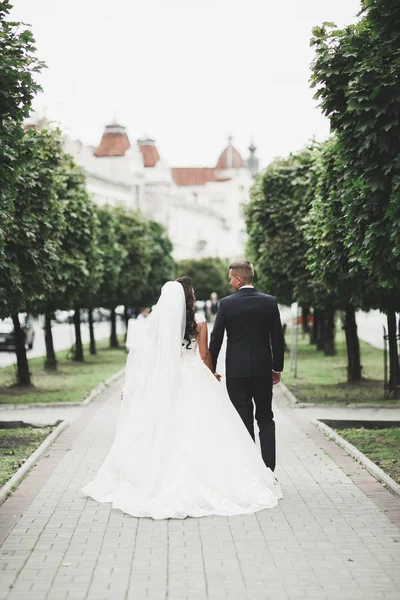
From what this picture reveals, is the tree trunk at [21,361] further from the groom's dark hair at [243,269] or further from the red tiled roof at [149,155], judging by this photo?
the red tiled roof at [149,155]

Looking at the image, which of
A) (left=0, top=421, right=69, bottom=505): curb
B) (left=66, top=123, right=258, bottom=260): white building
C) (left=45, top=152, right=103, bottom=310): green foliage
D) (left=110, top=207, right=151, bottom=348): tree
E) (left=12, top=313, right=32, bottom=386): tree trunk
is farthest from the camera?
(left=66, top=123, right=258, bottom=260): white building

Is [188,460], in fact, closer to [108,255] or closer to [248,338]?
[248,338]

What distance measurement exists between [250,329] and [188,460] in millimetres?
1405

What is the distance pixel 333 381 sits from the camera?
26906 millimetres

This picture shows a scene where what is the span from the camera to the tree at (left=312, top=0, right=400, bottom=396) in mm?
10664

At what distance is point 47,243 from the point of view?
20188 mm

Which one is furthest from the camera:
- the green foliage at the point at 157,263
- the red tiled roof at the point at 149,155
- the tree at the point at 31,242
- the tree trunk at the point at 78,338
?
the red tiled roof at the point at 149,155

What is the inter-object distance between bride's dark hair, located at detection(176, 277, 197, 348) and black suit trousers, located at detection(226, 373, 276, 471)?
533 millimetres

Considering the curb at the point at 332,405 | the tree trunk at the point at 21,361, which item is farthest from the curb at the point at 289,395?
the tree trunk at the point at 21,361

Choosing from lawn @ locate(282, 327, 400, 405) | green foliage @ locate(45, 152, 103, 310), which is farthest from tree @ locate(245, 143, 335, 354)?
green foliage @ locate(45, 152, 103, 310)

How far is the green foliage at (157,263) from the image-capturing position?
59.7 meters

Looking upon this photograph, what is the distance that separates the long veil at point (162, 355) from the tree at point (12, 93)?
2.32m

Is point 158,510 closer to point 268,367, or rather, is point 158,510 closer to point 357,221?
point 268,367

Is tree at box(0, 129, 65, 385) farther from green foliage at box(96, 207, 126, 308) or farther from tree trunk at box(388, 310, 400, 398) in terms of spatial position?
green foliage at box(96, 207, 126, 308)
